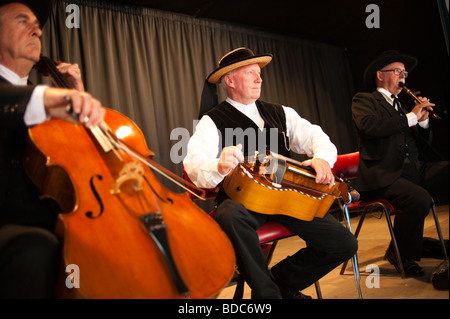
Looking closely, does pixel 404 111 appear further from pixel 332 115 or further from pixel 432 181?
pixel 332 115

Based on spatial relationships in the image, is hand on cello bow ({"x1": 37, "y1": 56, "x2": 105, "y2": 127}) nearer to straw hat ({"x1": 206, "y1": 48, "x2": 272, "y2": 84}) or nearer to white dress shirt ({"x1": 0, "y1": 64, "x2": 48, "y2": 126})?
white dress shirt ({"x1": 0, "y1": 64, "x2": 48, "y2": 126})

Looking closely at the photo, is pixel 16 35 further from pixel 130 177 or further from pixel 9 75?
pixel 130 177

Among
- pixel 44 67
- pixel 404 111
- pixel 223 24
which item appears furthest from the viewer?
pixel 223 24

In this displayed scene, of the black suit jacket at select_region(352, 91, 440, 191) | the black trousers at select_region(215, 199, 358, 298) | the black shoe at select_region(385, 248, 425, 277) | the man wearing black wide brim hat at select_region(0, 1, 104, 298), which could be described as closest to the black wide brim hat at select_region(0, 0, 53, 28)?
the man wearing black wide brim hat at select_region(0, 1, 104, 298)

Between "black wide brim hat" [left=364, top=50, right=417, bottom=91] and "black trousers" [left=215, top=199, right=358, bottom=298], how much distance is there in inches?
68.3

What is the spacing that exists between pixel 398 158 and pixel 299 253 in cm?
131

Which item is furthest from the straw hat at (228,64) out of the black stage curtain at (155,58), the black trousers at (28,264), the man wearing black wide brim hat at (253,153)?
the black stage curtain at (155,58)

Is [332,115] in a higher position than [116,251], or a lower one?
higher

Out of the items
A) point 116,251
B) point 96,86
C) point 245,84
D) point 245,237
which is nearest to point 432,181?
point 245,84

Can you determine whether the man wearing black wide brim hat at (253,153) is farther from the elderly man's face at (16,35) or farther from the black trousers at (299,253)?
the elderly man's face at (16,35)

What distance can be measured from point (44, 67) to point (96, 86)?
8.21 feet

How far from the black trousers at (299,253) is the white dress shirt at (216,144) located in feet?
0.64

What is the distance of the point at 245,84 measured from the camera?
244 centimetres

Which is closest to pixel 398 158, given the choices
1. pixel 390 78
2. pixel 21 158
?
pixel 390 78
